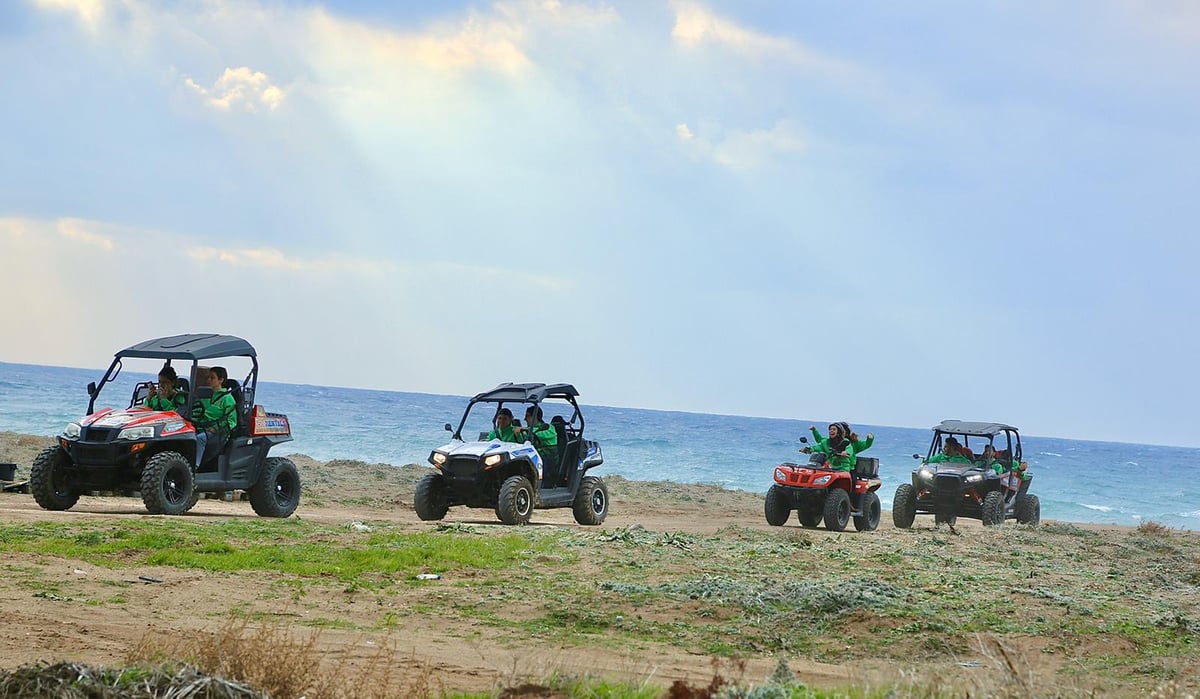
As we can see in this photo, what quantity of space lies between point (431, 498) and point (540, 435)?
177 cm

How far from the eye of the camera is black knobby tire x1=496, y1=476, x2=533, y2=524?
1694cm

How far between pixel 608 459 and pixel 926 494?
37.0 meters

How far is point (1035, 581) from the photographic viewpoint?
12.9 metres

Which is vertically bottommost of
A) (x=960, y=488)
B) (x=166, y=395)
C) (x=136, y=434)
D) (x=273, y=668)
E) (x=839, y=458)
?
(x=273, y=668)

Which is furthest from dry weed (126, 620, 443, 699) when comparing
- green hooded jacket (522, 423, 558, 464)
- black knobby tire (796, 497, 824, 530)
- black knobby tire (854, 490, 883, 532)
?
black knobby tire (854, 490, 883, 532)

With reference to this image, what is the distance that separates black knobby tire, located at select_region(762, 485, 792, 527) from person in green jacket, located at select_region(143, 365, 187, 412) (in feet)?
29.9

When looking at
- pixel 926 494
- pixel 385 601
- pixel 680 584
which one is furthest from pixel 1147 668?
pixel 926 494

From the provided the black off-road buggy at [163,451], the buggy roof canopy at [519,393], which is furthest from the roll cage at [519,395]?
Result: the black off-road buggy at [163,451]

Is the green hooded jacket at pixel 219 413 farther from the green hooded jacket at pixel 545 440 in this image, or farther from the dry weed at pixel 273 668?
the dry weed at pixel 273 668

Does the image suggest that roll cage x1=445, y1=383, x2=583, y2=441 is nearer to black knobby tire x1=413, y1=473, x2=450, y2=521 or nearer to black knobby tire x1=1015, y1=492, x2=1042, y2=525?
black knobby tire x1=413, y1=473, x2=450, y2=521

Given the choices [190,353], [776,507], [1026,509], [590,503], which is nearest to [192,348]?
[190,353]

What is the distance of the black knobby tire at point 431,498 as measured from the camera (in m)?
17.6

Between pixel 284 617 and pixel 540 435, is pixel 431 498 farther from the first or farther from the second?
pixel 284 617

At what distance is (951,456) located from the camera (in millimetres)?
22422
